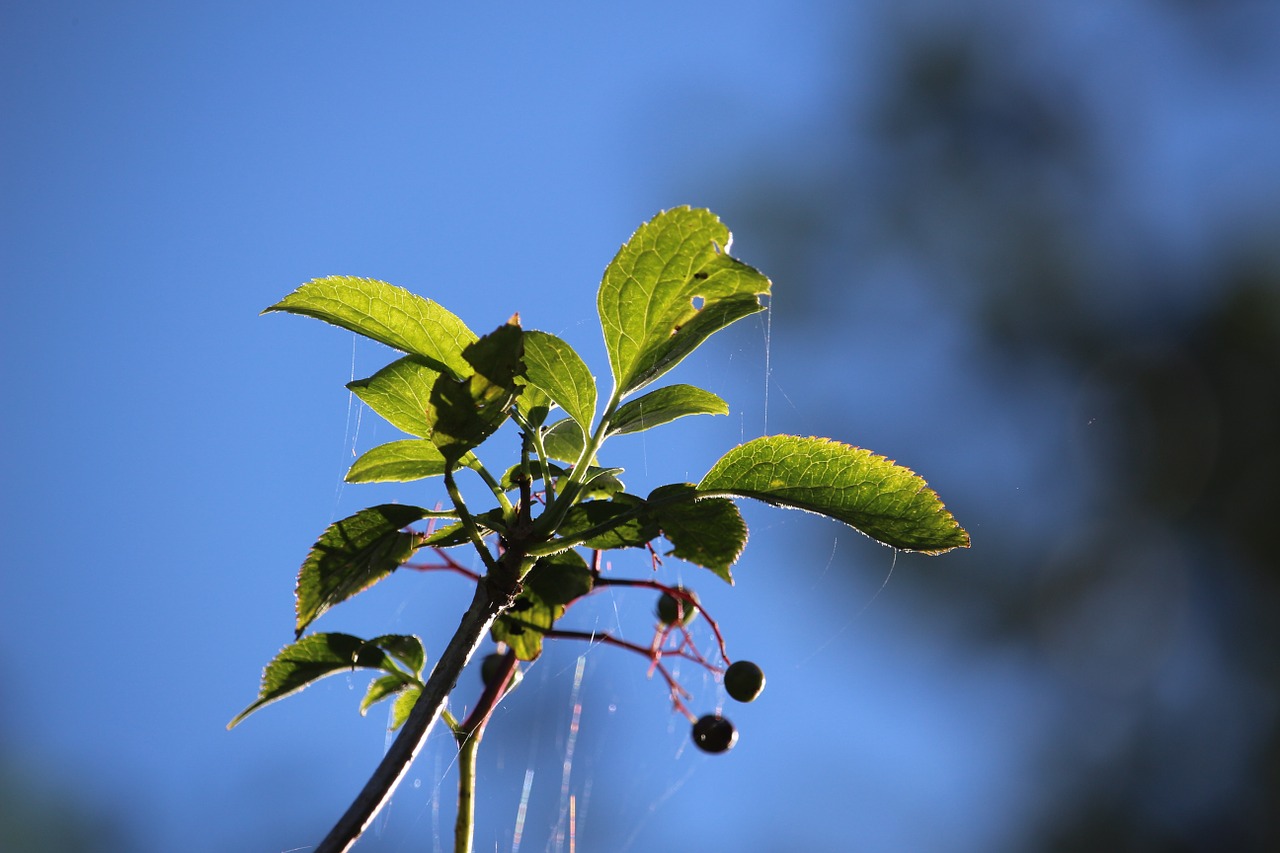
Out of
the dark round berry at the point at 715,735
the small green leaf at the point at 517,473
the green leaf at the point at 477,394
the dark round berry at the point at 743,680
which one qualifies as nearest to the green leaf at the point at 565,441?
the small green leaf at the point at 517,473

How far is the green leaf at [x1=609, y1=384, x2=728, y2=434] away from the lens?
0.69 m

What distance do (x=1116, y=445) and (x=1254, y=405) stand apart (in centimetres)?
82

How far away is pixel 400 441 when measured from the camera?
2.22ft

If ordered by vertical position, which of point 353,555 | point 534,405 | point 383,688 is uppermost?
point 534,405

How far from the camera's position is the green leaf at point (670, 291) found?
0.65 metres

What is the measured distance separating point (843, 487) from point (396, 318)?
32 centimetres

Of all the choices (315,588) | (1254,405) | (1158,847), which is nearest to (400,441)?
(315,588)

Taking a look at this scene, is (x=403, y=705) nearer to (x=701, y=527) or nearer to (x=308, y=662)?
(x=308, y=662)

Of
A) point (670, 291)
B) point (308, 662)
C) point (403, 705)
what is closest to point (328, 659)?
point (308, 662)

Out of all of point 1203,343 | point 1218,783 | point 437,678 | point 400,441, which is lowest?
point 1218,783

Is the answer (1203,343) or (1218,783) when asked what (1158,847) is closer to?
(1218,783)

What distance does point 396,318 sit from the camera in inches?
25.8

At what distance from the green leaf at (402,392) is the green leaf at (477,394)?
2.8 inches

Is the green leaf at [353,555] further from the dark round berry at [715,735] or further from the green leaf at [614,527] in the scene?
the dark round berry at [715,735]
